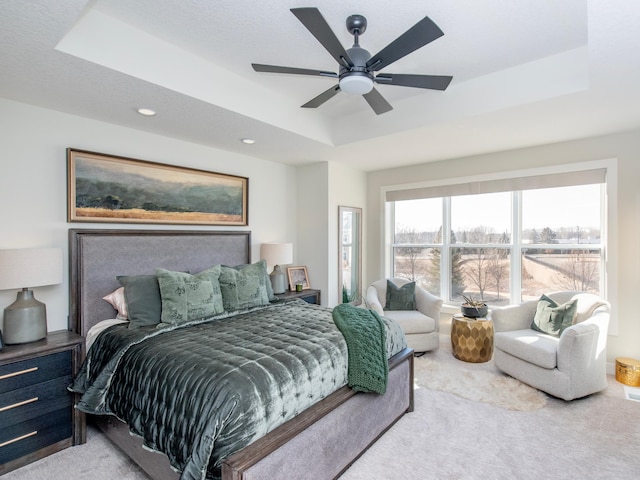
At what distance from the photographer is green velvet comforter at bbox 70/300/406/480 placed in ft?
5.31

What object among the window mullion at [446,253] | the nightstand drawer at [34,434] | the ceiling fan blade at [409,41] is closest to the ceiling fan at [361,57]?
the ceiling fan blade at [409,41]

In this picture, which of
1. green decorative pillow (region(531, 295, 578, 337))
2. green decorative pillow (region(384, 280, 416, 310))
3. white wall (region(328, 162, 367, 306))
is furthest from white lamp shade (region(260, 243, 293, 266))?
green decorative pillow (region(531, 295, 578, 337))

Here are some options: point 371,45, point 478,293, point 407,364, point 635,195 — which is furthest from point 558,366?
point 371,45

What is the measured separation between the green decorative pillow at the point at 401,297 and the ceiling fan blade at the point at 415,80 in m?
2.88

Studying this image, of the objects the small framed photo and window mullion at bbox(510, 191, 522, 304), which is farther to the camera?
the small framed photo

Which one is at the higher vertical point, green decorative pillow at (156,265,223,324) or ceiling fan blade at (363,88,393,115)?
ceiling fan blade at (363,88,393,115)

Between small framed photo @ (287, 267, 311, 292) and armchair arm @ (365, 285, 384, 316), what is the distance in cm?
90

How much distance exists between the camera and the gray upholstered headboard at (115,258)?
2.90 m

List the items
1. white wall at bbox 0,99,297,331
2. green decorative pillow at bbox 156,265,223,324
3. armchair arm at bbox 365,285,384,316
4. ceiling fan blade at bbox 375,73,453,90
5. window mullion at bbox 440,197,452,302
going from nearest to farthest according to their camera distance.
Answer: ceiling fan blade at bbox 375,73,453,90 → white wall at bbox 0,99,297,331 → green decorative pillow at bbox 156,265,223,324 → armchair arm at bbox 365,285,384,316 → window mullion at bbox 440,197,452,302

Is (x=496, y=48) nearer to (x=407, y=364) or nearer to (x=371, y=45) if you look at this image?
(x=371, y=45)

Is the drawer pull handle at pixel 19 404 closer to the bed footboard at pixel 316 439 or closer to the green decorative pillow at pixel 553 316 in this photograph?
the bed footboard at pixel 316 439

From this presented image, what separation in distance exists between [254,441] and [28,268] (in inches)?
79.3

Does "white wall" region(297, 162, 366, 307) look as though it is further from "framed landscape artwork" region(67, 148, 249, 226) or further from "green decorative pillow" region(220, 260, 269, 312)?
"green decorative pillow" region(220, 260, 269, 312)

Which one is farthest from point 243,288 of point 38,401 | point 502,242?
point 502,242
